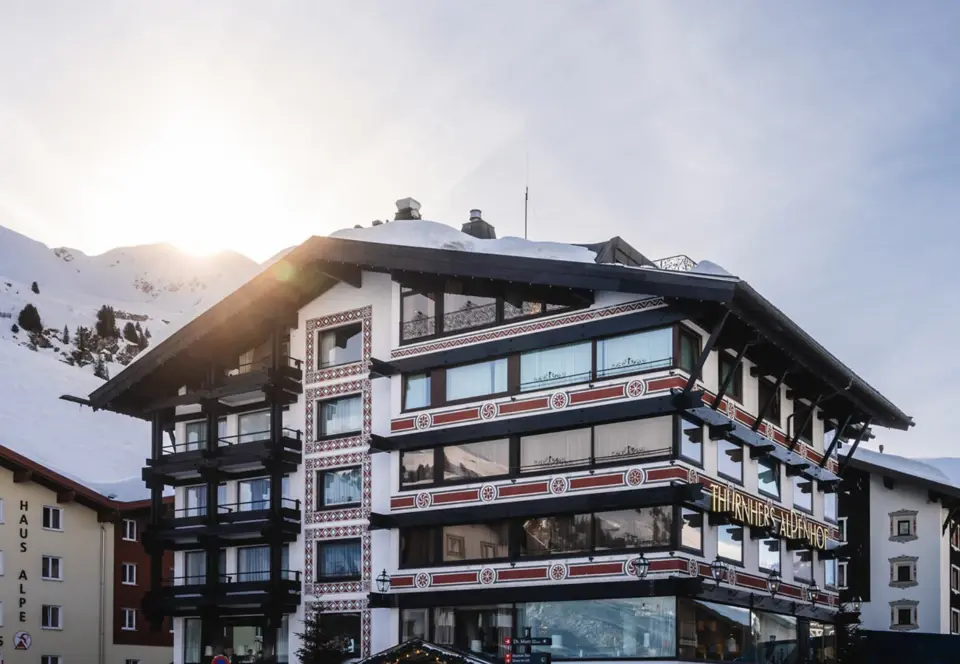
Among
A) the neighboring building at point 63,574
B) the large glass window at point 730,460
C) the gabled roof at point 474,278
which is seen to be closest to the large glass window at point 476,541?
the large glass window at point 730,460

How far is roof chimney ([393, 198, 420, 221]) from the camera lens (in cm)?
5047

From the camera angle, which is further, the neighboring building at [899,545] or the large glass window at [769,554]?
the neighboring building at [899,545]

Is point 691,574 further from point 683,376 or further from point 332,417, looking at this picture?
point 332,417

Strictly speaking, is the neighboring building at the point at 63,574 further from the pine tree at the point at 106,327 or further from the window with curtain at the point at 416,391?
the pine tree at the point at 106,327

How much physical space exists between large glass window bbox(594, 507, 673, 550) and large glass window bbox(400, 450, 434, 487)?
21.6 feet

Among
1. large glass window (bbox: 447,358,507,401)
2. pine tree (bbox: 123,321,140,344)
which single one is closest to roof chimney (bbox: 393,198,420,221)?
large glass window (bbox: 447,358,507,401)

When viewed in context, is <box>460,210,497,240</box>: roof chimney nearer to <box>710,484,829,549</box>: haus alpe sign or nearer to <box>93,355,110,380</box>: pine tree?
<box>710,484,829,549</box>: haus alpe sign

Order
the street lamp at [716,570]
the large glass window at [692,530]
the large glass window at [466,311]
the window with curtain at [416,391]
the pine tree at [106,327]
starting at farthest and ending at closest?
the pine tree at [106,327] → the window with curtain at [416,391] → the large glass window at [466,311] → the street lamp at [716,570] → the large glass window at [692,530]

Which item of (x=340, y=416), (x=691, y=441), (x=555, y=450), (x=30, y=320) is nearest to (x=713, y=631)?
(x=691, y=441)

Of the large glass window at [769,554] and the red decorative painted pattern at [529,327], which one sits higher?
the red decorative painted pattern at [529,327]

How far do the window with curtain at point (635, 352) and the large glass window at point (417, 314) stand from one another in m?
6.72

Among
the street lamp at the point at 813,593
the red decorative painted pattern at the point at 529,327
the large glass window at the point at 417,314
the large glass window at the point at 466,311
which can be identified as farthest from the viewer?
the street lamp at the point at 813,593

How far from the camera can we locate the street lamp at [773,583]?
4112 centimetres

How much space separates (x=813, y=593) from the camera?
44.6 m
